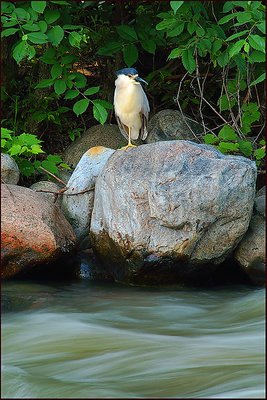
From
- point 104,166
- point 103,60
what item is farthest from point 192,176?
point 103,60

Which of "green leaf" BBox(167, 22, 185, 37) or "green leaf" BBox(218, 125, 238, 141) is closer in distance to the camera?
"green leaf" BBox(167, 22, 185, 37)

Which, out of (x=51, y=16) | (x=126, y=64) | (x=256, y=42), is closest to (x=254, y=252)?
(x=256, y=42)

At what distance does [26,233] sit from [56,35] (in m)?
1.40

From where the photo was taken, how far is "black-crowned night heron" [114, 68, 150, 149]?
6004 mm

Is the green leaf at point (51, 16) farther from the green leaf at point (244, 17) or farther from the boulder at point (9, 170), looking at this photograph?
the green leaf at point (244, 17)

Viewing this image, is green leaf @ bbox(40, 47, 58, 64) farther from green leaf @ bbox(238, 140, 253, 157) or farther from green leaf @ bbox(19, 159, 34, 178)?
green leaf @ bbox(238, 140, 253, 157)

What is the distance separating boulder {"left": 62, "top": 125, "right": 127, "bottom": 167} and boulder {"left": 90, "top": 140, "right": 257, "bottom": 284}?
66.0 inches

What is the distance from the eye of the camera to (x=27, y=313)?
4.62m

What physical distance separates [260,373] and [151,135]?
3576 mm

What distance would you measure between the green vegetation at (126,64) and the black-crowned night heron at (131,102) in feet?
0.48

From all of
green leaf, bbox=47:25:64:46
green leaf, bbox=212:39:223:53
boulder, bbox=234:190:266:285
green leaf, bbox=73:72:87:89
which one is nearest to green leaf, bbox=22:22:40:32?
green leaf, bbox=47:25:64:46

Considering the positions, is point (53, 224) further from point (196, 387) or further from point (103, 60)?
point (103, 60)

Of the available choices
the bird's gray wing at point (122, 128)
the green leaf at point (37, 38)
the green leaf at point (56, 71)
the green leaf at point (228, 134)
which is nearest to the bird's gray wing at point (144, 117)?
the bird's gray wing at point (122, 128)

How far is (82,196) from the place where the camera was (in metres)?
5.80
